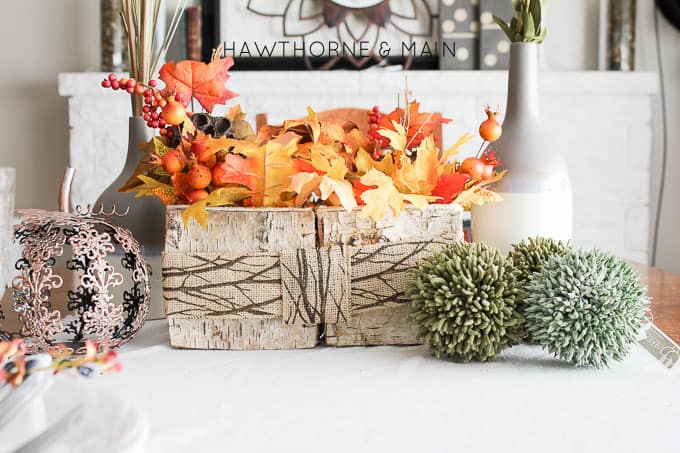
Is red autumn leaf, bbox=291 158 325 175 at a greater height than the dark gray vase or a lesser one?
greater

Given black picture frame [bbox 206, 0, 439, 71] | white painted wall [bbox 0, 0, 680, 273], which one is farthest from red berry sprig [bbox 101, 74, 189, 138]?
white painted wall [bbox 0, 0, 680, 273]

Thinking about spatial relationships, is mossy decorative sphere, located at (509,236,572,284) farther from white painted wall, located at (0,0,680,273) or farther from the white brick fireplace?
white painted wall, located at (0,0,680,273)

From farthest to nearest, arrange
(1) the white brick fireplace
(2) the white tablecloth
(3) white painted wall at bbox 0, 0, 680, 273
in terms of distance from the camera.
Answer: (3) white painted wall at bbox 0, 0, 680, 273, (1) the white brick fireplace, (2) the white tablecloth

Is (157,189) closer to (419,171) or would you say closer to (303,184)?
(303,184)

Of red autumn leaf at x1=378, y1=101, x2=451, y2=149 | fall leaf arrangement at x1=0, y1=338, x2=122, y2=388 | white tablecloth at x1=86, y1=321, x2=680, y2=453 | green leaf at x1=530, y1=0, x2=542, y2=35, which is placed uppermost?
green leaf at x1=530, y1=0, x2=542, y2=35

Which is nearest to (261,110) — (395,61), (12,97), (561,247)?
(395,61)

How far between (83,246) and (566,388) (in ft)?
1.43

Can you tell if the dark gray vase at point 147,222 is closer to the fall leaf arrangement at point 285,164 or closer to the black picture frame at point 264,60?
the fall leaf arrangement at point 285,164

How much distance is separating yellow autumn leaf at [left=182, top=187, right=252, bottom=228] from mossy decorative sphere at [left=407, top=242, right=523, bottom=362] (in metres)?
0.20

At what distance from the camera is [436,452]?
42cm

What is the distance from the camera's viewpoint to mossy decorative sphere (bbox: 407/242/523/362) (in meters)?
0.60

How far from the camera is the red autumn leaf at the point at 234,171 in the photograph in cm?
66

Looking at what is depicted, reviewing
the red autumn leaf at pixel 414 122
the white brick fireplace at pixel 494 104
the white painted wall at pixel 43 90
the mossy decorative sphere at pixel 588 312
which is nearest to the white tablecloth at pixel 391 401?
the mossy decorative sphere at pixel 588 312

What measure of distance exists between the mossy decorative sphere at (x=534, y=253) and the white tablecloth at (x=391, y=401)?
0.26ft
